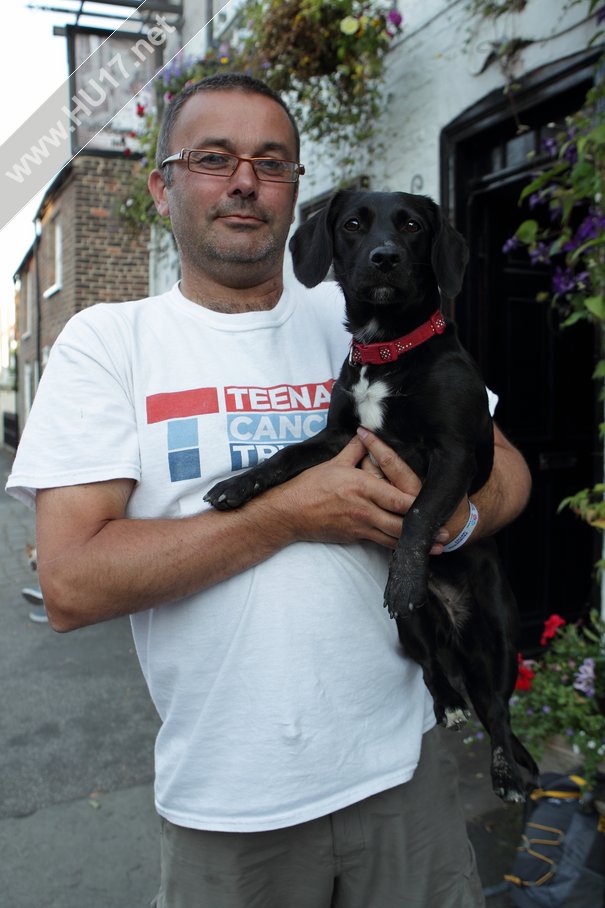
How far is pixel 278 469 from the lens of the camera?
1770 mm

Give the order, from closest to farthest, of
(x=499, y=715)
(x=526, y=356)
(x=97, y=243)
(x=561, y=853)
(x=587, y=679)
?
(x=499, y=715) < (x=561, y=853) < (x=587, y=679) < (x=526, y=356) < (x=97, y=243)

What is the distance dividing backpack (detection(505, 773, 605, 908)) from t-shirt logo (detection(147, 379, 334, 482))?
2.00 m

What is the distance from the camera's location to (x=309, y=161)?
622 centimetres

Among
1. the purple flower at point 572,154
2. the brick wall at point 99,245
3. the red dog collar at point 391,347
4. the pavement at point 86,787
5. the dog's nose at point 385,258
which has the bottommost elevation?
the pavement at point 86,787

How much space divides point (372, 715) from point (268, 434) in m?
0.64

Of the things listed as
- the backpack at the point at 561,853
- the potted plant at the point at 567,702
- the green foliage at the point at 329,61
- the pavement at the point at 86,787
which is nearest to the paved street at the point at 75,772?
the pavement at the point at 86,787

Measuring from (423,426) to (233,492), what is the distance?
50 centimetres

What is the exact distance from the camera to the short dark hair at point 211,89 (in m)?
1.85

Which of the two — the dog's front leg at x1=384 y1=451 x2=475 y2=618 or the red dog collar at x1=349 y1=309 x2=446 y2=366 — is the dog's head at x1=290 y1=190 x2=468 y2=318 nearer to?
the red dog collar at x1=349 y1=309 x2=446 y2=366

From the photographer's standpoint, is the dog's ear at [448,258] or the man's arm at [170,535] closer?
the man's arm at [170,535]

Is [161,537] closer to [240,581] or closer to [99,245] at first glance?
[240,581]

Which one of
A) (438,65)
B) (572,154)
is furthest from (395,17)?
(572,154)

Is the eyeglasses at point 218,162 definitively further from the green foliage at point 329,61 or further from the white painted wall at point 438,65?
the green foliage at point 329,61

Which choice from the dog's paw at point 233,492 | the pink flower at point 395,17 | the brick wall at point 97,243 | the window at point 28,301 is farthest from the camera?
the window at point 28,301
